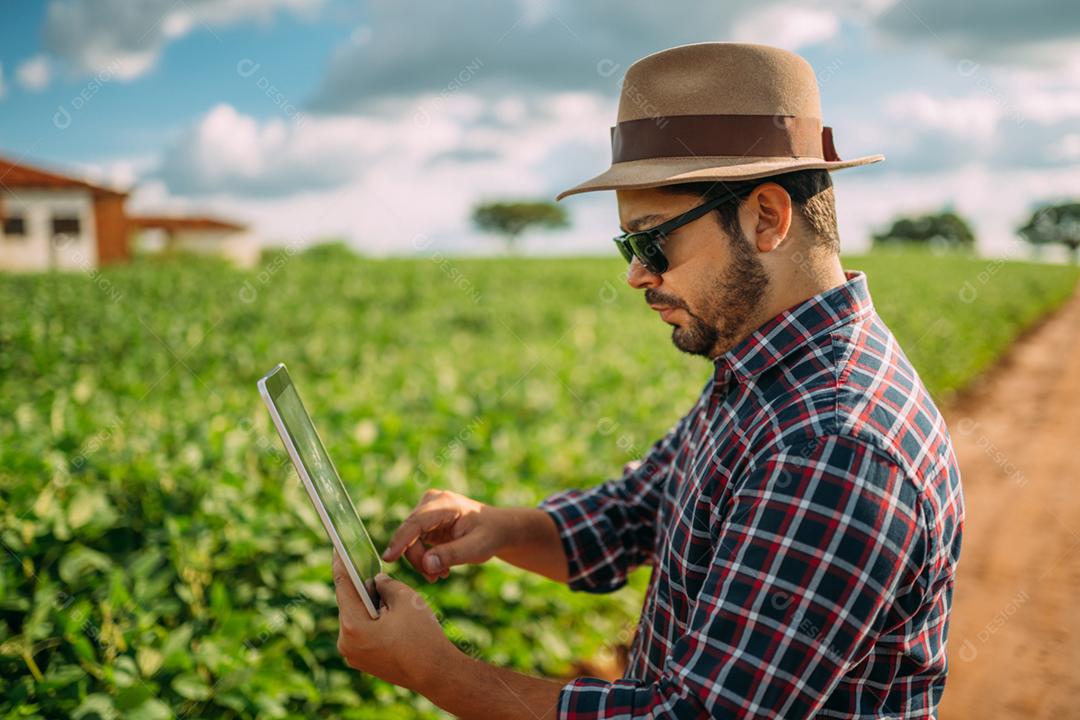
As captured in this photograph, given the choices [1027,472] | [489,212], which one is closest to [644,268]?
[1027,472]

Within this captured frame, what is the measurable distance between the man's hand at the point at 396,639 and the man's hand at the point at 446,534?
39 centimetres

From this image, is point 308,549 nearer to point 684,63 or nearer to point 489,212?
point 684,63

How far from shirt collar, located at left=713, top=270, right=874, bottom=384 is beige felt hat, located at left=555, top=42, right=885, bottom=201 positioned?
0.25 meters

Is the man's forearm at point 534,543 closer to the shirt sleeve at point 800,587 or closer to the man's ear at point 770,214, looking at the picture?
the shirt sleeve at point 800,587

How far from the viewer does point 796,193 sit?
1588mm

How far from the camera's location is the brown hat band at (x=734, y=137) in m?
1.60

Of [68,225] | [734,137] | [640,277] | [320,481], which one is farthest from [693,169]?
[68,225]

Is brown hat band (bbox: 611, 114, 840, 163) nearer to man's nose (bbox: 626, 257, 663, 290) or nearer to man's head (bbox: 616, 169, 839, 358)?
man's head (bbox: 616, 169, 839, 358)

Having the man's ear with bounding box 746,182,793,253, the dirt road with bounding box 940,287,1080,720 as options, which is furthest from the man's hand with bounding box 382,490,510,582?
the dirt road with bounding box 940,287,1080,720

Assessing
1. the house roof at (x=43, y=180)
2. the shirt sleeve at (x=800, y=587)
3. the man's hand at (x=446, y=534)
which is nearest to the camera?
the shirt sleeve at (x=800, y=587)

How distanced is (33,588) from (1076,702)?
165 inches

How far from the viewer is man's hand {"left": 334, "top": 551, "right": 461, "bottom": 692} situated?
141cm

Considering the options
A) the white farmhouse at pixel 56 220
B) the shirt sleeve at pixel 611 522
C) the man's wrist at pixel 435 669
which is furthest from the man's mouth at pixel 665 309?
the white farmhouse at pixel 56 220

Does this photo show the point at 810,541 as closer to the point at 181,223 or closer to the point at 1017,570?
the point at 1017,570
